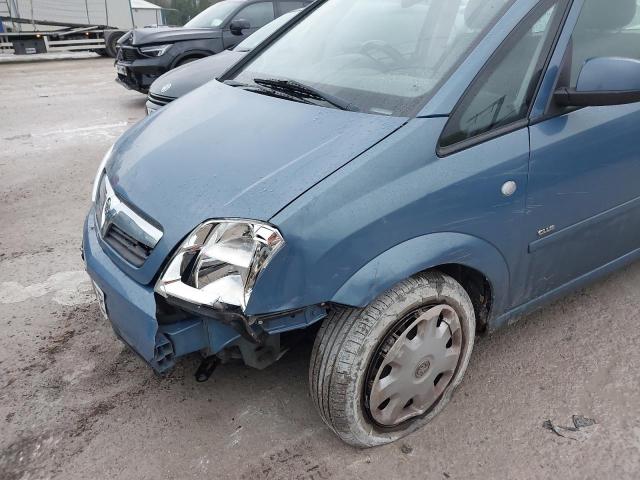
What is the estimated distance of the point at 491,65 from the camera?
193cm

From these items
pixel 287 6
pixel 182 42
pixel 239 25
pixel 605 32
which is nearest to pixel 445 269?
pixel 605 32

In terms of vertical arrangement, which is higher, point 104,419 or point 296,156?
point 296,156

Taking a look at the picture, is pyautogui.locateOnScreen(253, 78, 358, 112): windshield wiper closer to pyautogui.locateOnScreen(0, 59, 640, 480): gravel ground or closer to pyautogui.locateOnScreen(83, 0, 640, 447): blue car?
pyautogui.locateOnScreen(83, 0, 640, 447): blue car

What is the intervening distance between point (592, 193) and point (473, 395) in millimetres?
981

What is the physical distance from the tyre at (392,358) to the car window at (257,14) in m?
7.42

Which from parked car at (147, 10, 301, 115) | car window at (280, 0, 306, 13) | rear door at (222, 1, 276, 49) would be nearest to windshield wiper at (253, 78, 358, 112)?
parked car at (147, 10, 301, 115)

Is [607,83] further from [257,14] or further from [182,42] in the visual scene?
[257,14]

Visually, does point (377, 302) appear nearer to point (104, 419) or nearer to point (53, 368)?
point (104, 419)

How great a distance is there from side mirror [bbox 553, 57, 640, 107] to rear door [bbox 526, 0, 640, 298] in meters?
0.10

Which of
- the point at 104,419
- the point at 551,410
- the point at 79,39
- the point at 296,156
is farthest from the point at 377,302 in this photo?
the point at 79,39

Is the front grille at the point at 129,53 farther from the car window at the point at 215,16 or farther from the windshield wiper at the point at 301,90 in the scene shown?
the windshield wiper at the point at 301,90

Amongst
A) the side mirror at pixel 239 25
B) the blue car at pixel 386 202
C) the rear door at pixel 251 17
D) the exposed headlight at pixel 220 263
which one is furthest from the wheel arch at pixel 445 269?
the rear door at pixel 251 17

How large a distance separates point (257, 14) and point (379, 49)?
265 inches

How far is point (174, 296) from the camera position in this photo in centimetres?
173
